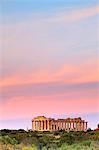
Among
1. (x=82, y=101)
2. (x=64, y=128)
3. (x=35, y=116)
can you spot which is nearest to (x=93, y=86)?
(x=82, y=101)

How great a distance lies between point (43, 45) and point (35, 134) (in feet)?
6.86

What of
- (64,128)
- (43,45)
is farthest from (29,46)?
(64,128)

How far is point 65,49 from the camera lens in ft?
13.2

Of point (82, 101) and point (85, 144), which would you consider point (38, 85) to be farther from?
point (85, 144)

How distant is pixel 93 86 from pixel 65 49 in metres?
0.42

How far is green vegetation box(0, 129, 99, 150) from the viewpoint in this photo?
505 cm

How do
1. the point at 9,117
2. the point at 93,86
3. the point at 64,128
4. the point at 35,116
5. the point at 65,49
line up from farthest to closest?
the point at 64,128
the point at 35,116
the point at 65,49
the point at 93,86
the point at 9,117

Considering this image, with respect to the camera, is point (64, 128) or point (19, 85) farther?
point (64, 128)

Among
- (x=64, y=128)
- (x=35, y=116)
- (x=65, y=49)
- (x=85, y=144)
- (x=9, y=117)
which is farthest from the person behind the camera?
(x=64, y=128)

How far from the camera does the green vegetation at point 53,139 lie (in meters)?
5.05

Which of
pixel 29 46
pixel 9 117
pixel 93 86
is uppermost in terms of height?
pixel 29 46

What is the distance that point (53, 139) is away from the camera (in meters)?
6.44

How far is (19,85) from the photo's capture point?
12.5 feet

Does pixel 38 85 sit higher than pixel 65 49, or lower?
lower
